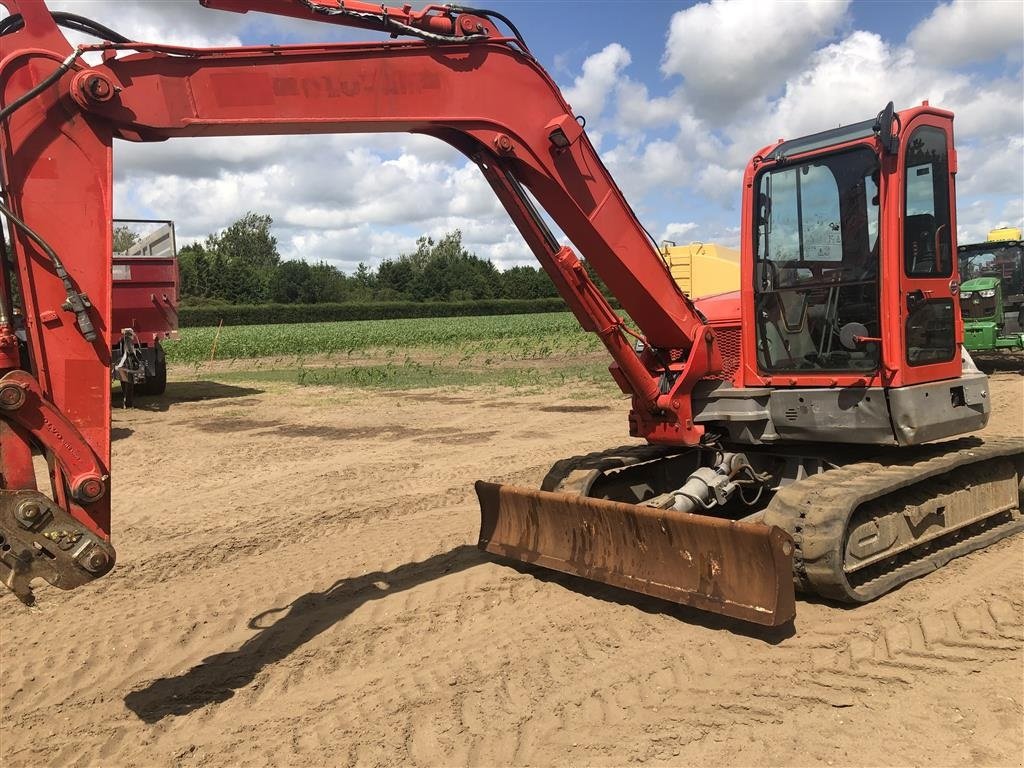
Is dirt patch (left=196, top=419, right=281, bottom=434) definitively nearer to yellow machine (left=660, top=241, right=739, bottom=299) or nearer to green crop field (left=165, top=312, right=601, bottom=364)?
yellow machine (left=660, top=241, right=739, bottom=299)

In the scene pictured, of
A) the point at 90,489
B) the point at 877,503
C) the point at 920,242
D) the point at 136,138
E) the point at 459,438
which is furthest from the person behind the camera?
the point at 459,438

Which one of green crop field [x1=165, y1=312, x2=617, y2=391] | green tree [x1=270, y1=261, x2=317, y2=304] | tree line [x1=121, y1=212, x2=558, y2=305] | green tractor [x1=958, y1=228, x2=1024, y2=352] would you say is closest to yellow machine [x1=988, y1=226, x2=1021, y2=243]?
green tractor [x1=958, y1=228, x2=1024, y2=352]

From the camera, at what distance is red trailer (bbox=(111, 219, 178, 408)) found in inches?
560

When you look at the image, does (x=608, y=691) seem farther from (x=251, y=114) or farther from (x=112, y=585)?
(x=112, y=585)

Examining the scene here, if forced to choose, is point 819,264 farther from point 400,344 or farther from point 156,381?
point 400,344

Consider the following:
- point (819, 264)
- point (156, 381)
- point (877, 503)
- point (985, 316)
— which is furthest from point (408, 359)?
point (877, 503)

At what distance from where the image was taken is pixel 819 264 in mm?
5480

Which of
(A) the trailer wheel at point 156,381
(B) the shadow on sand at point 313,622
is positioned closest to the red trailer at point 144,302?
(A) the trailer wheel at point 156,381

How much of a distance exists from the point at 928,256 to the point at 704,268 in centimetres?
749

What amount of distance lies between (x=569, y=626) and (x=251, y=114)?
10.7 feet

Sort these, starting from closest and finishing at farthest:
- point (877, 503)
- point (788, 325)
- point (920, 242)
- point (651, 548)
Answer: point (651, 548) < point (877, 503) < point (920, 242) < point (788, 325)

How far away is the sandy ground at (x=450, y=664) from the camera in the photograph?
3572 mm

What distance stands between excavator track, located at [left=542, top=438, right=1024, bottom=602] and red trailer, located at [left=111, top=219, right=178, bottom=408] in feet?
34.5

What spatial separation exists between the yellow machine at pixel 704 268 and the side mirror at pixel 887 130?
720 centimetres
